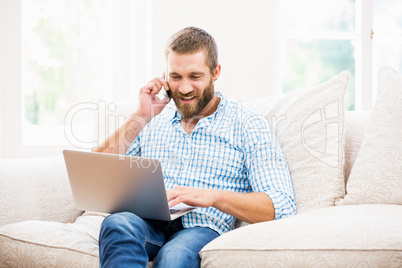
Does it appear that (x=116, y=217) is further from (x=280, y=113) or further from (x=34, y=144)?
(x=34, y=144)

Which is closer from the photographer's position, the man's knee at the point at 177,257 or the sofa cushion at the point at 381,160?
the man's knee at the point at 177,257

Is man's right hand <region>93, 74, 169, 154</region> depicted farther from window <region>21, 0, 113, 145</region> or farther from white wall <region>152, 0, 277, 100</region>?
window <region>21, 0, 113, 145</region>

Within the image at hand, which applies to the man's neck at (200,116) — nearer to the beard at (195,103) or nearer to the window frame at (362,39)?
the beard at (195,103)

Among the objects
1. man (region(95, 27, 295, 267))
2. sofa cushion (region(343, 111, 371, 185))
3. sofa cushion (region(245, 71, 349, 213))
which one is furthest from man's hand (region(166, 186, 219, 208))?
sofa cushion (region(343, 111, 371, 185))

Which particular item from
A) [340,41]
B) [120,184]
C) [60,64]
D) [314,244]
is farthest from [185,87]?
[340,41]

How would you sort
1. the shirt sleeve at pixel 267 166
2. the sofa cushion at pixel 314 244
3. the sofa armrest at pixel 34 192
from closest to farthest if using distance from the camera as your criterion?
the sofa cushion at pixel 314 244
the shirt sleeve at pixel 267 166
the sofa armrest at pixel 34 192

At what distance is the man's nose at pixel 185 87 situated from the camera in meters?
1.58

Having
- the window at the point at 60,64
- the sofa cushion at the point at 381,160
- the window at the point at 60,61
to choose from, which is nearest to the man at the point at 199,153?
the sofa cushion at the point at 381,160

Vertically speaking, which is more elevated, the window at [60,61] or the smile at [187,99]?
the window at [60,61]

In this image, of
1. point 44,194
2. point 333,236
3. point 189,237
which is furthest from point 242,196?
point 44,194

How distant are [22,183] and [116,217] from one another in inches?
24.9

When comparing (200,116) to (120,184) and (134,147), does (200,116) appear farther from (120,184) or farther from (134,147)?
(120,184)

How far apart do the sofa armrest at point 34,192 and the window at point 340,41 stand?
1736 mm

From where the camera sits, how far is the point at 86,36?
106 inches
